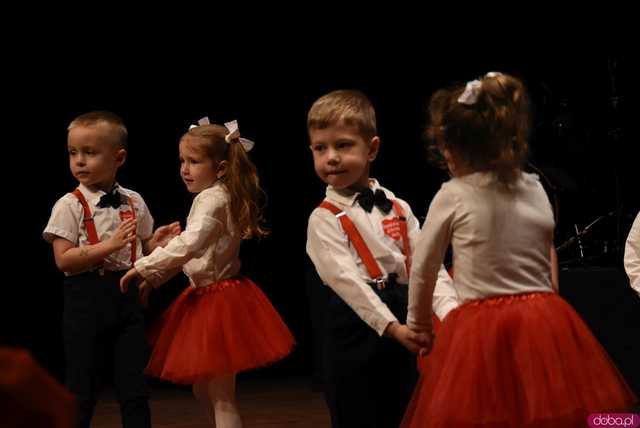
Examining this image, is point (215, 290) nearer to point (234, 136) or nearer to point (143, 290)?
point (143, 290)

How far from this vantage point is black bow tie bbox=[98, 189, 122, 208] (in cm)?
331

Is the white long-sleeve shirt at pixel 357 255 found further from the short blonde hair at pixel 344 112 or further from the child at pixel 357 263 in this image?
the short blonde hair at pixel 344 112

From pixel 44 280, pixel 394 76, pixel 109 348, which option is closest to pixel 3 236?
pixel 44 280

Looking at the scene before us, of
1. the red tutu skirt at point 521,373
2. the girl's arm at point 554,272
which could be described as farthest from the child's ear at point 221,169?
the red tutu skirt at point 521,373

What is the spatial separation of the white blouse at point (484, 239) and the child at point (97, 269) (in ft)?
4.13

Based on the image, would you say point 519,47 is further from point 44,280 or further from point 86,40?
point 44,280

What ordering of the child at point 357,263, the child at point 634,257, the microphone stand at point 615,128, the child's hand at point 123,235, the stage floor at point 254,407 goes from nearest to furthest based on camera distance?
1. the child at point 357,263
2. the child's hand at point 123,235
3. the child at point 634,257
4. the stage floor at point 254,407
5. the microphone stand at point 615,128

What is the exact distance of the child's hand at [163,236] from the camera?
353cm

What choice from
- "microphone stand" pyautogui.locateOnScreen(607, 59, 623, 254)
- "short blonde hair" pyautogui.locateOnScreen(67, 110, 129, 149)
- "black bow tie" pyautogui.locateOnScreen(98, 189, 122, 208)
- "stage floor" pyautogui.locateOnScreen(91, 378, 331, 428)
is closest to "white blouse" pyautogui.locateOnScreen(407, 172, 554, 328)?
"black bow tie" pyautogui.locateOnScreen(98, 189, 122, 208)

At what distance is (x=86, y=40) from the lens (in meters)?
4.92

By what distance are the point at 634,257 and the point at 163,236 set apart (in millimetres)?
1807

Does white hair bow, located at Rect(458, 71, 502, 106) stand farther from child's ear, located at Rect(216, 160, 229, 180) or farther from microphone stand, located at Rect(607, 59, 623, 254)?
microphone stand, located at Rect(607, 59, 623, 254)

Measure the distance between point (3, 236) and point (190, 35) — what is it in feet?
4.53

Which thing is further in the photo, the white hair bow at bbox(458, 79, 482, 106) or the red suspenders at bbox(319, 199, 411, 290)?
the red suspenders at bbox(319, 199, 411, 290)
